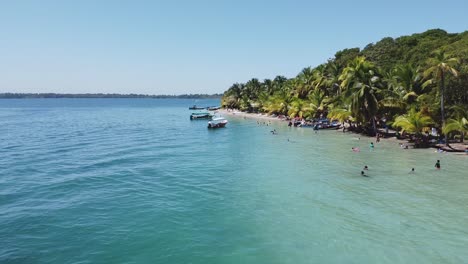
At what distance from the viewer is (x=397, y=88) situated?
172ft

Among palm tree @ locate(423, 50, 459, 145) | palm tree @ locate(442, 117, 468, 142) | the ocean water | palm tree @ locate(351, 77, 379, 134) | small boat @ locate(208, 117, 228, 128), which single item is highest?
palm tree @ locate(423, 50, 459, 145)

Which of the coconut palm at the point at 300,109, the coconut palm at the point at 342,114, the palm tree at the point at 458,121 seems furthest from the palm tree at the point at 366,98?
the coconut palm at the point at 300,109

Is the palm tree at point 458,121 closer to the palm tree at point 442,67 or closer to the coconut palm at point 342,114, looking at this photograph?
the palm tree at point 442,67

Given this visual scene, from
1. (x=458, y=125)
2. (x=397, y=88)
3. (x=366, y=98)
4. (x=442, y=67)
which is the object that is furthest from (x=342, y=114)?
(x=458, y=125)

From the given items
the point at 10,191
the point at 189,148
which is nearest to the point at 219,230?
the point at 10,191

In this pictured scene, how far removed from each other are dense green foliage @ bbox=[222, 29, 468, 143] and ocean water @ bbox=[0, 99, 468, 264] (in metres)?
6.83

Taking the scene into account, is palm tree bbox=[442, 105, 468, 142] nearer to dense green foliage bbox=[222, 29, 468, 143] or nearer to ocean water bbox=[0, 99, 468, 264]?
dense green foliage bbox=[222, 29, 468, 143]

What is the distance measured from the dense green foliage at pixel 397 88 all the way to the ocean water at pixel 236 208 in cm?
683

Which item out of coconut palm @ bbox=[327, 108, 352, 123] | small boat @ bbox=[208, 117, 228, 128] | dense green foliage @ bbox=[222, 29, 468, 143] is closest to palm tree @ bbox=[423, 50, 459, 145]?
dense green foliage @ bbox=[222, 29, 468, 143]

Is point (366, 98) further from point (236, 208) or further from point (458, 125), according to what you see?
point (236, 208)

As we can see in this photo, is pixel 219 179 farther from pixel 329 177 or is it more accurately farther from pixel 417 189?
pixel 417 189

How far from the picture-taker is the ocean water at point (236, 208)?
16.6m

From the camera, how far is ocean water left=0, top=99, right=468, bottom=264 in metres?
16.6

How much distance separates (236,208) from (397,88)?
1549 inches
